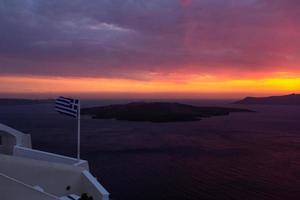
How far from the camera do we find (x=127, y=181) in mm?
29922

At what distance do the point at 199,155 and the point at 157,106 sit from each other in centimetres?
9305

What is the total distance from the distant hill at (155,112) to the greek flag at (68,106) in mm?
96120

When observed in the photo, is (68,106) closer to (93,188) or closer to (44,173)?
(44,173)

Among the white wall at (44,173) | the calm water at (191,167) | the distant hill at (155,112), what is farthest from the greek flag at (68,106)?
the distant hill at (155,112)

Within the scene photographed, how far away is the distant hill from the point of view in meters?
114

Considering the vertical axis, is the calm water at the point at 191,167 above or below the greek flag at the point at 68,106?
below

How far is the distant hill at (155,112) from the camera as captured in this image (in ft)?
373

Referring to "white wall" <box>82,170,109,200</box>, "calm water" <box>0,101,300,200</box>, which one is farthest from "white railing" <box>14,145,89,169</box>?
"calm water" <box>0,101,300,200</box>

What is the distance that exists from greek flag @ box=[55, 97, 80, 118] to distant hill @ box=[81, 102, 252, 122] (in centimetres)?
9612

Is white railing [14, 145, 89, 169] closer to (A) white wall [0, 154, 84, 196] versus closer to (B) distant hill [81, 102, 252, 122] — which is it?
(A) white wall [0, 154, 84, 196]

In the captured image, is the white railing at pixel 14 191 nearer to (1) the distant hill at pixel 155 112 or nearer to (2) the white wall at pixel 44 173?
(2) the white wall at pixel 44 173

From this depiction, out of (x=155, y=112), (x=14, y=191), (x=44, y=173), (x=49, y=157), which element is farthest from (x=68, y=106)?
(x=155, y=112)

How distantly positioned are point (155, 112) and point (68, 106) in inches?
4444

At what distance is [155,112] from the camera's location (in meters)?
125
